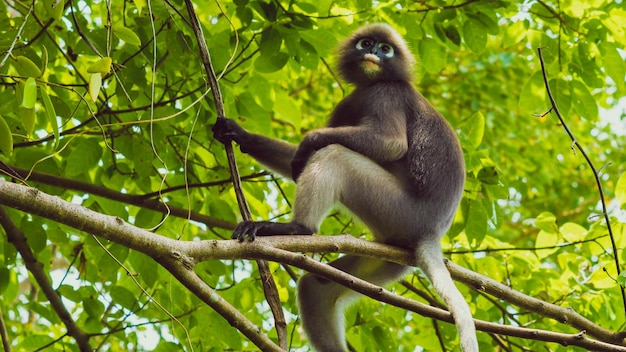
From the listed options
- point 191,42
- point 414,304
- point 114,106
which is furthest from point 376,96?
point 414,304

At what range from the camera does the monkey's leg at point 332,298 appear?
5.29 m

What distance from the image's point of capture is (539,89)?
18.9 ft

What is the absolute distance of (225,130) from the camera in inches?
190

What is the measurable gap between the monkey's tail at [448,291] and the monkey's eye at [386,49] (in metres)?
1.95

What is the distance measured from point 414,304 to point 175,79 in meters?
2.92

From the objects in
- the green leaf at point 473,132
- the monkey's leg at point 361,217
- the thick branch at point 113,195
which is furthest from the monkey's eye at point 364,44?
the thick branch at point 113,195

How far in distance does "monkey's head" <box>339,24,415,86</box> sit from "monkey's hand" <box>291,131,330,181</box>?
47.2 inches

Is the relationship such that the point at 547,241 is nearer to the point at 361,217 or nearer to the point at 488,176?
the point at 488,176

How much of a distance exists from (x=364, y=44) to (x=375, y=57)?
276 millimetres

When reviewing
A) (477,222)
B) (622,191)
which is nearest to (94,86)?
(477,222)

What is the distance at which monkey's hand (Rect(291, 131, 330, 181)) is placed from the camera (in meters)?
4.96

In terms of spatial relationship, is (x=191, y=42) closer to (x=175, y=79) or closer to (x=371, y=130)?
(x=175, y=79)

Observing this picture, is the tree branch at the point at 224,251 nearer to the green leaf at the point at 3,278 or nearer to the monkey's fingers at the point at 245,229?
the monkey's fingers at the point at 245,229

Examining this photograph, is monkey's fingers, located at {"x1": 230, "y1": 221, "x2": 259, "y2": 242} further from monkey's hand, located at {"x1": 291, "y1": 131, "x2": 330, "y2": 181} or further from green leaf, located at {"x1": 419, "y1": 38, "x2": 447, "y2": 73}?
green leaf, located at {"x1": 419, "y1": 38, "x2": 447, "y2": 73}
